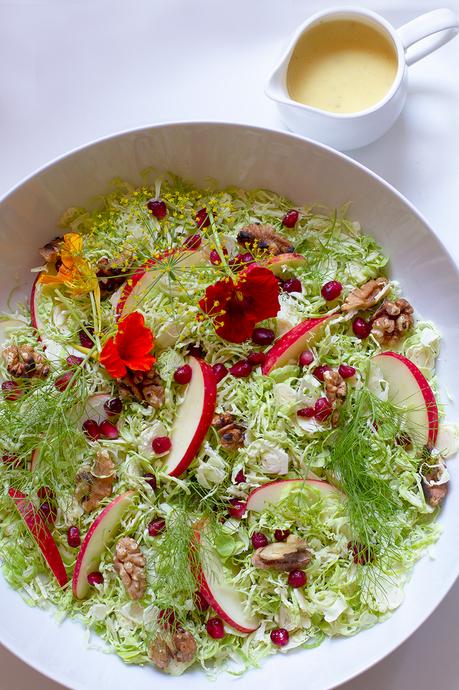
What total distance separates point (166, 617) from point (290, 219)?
1484 mm

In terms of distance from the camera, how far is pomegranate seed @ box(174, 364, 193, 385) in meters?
2.62

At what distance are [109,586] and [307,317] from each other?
1.20 meters

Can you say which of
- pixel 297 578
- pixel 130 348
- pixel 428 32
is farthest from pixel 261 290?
pixel 428 32

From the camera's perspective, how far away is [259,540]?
2559 mm

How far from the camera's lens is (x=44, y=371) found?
8.81 feet

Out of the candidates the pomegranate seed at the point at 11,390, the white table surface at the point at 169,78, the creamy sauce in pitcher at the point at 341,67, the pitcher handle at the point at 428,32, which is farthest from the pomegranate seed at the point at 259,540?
the pitcher handle at the point at 428,32

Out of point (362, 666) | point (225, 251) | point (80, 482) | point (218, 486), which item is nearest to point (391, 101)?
point (225, 251)

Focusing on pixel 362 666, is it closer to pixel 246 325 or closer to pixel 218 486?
pixel 218 486

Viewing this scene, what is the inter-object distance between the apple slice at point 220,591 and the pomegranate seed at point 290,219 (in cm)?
115

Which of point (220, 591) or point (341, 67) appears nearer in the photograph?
point (220, 591)

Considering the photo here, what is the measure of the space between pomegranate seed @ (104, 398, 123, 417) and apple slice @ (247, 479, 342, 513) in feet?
1.84

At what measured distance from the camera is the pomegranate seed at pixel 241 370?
2.63m

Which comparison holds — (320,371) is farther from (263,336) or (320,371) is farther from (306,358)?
(263,336)

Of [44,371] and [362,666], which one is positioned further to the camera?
[44,371]
